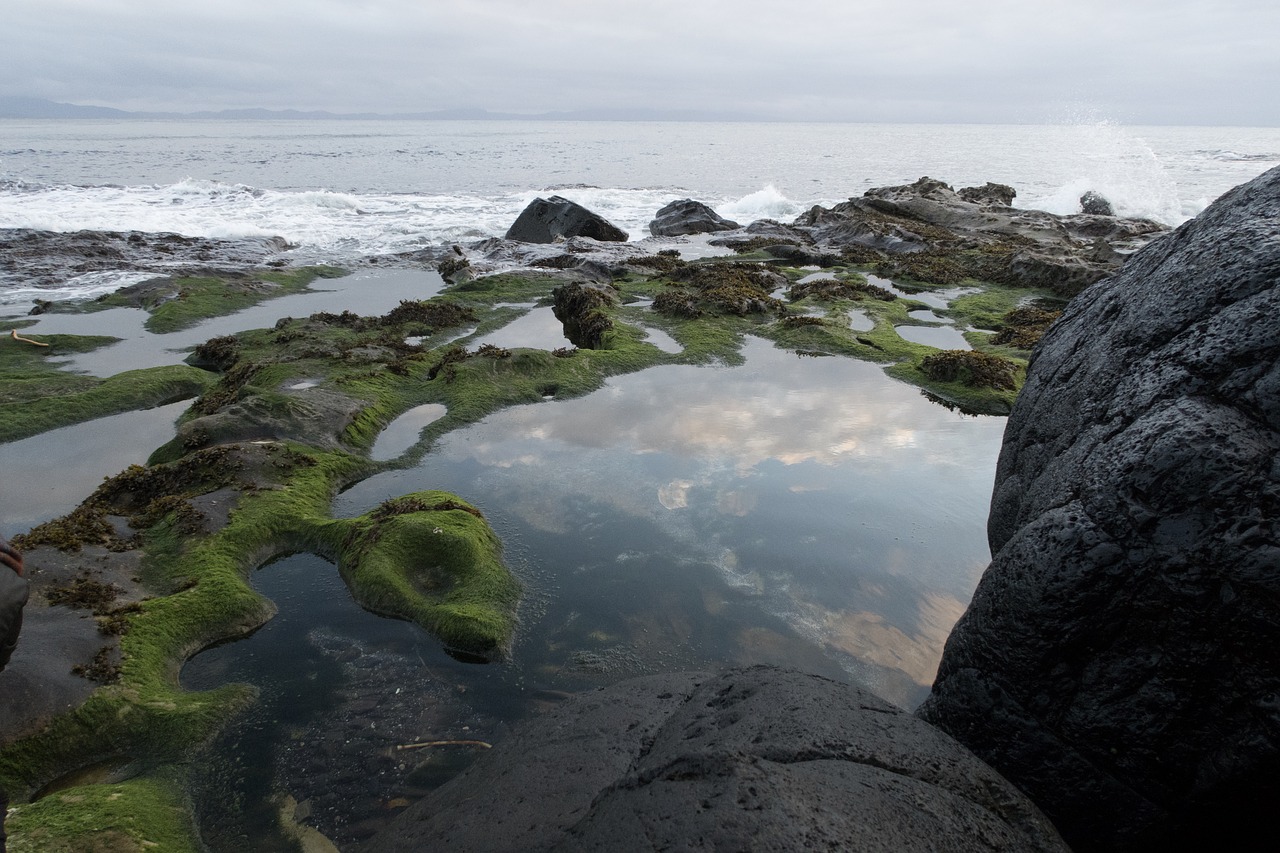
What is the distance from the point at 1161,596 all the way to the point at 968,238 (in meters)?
27.8

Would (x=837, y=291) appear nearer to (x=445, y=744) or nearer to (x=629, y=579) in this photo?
(x=629, y=579)

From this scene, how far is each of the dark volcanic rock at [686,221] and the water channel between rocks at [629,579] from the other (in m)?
25.2

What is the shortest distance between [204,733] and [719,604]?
4.16 metres

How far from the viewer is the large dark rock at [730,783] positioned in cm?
276

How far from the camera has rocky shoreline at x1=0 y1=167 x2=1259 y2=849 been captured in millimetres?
3295

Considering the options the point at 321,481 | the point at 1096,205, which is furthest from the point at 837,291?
the point at 1096,205

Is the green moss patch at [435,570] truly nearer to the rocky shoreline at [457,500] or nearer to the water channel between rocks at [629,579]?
the rocky shoreline at [457,500]

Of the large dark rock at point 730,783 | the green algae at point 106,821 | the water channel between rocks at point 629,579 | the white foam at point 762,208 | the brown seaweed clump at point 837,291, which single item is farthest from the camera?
the white foam at point 762,208

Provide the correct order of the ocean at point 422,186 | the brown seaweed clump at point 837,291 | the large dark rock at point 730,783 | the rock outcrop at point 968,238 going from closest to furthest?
the large dark rock at point 730,783 → the brown seaweed clump at point 837,291 → the rock outcrop at point 968,238 → the ocean at point 422,186

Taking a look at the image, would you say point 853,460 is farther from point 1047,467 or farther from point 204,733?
point 204,733

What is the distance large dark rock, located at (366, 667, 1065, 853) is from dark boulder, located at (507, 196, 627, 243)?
27.9m

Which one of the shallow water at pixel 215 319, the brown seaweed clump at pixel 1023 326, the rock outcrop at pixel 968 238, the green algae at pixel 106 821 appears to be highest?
the rock outcrop at pixel 968 238

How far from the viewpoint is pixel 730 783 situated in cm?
281

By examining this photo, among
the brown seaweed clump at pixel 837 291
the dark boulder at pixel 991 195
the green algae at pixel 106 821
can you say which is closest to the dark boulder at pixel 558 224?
the brown seaweed clump at pixel 837 291
